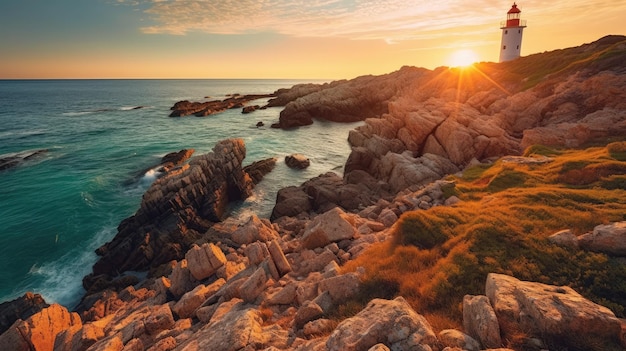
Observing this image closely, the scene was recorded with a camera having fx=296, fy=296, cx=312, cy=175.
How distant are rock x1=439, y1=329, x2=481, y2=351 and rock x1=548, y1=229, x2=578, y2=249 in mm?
5964

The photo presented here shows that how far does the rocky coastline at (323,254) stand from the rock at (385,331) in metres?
0.03

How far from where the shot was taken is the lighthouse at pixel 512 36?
6759cm

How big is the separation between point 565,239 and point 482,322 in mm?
5698

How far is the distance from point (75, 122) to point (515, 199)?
10819 centimetres

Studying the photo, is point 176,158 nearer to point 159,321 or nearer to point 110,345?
point 159,321

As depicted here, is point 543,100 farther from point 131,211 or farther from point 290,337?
point 131,211

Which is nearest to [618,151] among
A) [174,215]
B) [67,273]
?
[174,215]

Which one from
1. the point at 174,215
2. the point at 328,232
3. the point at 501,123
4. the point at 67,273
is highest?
the point at 501,123

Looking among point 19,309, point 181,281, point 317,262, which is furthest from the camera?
point 19,309

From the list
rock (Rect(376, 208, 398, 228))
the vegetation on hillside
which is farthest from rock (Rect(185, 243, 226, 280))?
the vegetation on hillside

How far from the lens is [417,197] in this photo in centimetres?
2098

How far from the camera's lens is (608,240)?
29.7 ft

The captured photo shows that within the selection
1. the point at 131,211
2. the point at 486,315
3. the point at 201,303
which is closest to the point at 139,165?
the point at 131,211

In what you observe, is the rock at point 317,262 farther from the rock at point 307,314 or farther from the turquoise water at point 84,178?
the turquoise water at point 84,178
